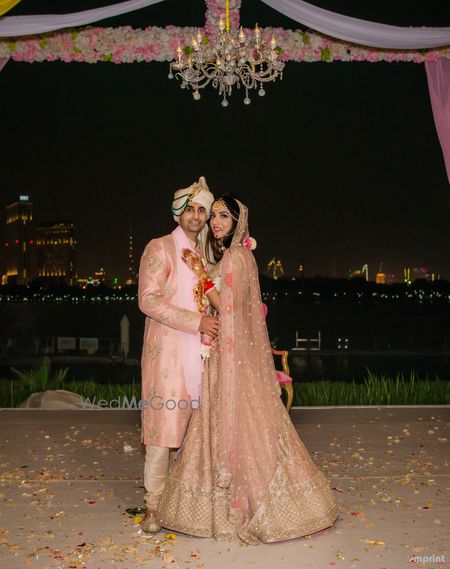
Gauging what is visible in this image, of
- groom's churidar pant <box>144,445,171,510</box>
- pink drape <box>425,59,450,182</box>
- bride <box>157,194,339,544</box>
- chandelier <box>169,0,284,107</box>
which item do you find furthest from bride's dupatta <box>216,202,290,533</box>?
pink drape <box>425,59,450,182</box>

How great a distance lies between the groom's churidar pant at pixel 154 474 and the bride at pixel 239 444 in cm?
8

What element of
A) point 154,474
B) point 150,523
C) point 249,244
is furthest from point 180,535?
point 249,244

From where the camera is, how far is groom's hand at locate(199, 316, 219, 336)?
340 centimetres

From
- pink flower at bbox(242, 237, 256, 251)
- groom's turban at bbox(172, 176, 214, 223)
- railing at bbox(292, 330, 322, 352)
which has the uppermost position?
groom's turban at bbox(172, 176, 214, 223)

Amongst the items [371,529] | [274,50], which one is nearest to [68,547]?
[371,529]

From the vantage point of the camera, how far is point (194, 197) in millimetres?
3553

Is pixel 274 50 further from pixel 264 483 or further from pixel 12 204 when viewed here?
pixel 12 204

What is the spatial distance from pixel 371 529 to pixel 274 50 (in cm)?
361

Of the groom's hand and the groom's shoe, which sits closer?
the groom's hand

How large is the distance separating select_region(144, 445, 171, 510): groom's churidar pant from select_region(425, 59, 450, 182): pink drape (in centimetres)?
328

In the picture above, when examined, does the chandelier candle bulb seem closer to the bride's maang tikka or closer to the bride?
the bride's maang tikka

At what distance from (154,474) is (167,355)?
569 millimetres

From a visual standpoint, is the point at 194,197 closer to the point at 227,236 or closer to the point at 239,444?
the point at 227,236

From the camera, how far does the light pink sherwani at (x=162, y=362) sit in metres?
3.53
